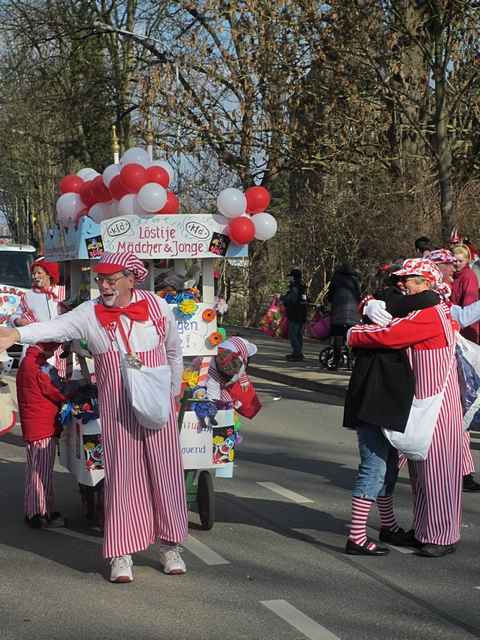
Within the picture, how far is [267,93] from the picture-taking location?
22500mm

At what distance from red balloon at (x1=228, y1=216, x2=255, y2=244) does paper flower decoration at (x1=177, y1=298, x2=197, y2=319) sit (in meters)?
0.54

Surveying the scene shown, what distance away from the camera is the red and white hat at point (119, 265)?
6.12 m

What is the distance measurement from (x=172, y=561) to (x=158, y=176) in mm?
2927

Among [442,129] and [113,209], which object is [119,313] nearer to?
[113,209]

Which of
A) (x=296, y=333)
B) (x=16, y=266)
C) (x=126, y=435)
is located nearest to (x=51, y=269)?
(x=126, y=435)

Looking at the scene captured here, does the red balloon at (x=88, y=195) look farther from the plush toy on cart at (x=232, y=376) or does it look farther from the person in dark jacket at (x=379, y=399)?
the person in dark jacket at (x=379, y=399)

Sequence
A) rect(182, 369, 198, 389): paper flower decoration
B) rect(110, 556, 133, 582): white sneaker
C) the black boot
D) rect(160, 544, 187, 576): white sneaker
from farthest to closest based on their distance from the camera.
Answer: the black boot < rect(182, 369, 198, 389): paper flower decoration < rect(160, 544, 187, 576): white sneaker < rect(110, 556, 133, 582): white sneaker

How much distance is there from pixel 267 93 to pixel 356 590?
1752 centimetres

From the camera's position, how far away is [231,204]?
7816 millimetres

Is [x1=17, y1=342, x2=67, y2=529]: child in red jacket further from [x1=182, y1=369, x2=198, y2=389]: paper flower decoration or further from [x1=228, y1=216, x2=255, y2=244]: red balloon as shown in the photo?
[x1=228, y1=216, x2=255, y2=244]: red balloon

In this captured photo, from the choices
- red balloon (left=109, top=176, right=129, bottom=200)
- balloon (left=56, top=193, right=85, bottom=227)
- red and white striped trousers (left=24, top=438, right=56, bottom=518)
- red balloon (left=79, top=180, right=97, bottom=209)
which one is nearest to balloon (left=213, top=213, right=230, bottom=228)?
red balloon (left=109, top=176, right=129, bottom=200)

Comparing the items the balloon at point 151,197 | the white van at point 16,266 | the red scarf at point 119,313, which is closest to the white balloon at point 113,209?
the balloon at point 151,197

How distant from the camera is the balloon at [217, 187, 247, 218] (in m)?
7.80

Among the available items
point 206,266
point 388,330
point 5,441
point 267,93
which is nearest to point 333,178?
point 267,93
